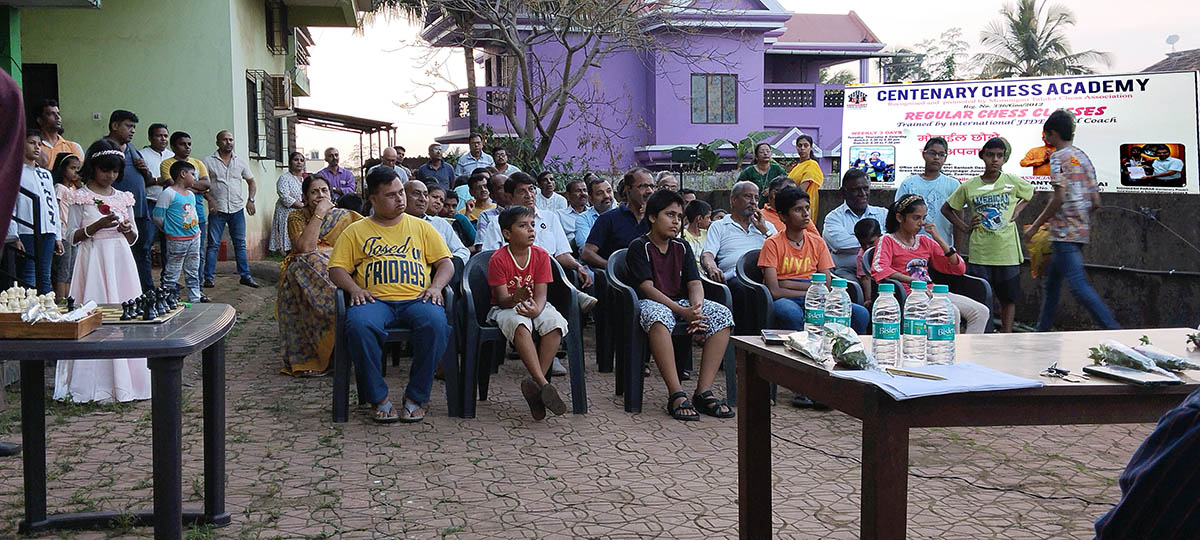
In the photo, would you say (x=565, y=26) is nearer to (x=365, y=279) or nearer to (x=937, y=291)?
(x=365, y=279)

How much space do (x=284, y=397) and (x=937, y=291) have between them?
185 inches

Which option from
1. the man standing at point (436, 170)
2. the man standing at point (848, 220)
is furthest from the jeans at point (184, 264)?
the man standing at point (848, 220)

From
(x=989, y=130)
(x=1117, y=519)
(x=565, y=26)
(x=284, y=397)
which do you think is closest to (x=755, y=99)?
(x=565, y=26)

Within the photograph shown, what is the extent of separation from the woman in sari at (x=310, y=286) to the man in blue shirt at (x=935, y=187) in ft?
14.8

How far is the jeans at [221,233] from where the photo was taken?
1193 centimetres

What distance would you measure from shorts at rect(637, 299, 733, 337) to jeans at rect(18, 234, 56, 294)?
14.2ft

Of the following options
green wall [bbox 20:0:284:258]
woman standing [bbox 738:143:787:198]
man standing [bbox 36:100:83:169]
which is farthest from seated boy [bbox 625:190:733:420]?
green wall [bbox 20:0:284:258]

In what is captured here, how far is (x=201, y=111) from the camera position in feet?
43.3

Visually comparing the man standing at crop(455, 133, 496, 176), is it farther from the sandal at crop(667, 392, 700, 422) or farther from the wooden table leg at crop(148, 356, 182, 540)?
the wooden table leg at crop(148, 356, 182, 540)

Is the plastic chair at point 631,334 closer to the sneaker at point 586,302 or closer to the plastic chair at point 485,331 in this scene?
the sneaker at point 586,302

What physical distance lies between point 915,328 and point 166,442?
8.13ft

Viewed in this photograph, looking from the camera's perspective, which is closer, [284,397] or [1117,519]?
[1117,519]

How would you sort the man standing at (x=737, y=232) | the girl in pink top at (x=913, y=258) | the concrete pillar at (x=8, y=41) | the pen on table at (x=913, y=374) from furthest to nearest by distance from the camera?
the concrete pillar at (x=8, y=41) < the man standing at (x=737, y=232) < the girl in pink top at (x=913, y=258) < the pen on table at (x=913, y=374)

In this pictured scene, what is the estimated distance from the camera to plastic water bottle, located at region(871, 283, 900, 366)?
3.34 m
